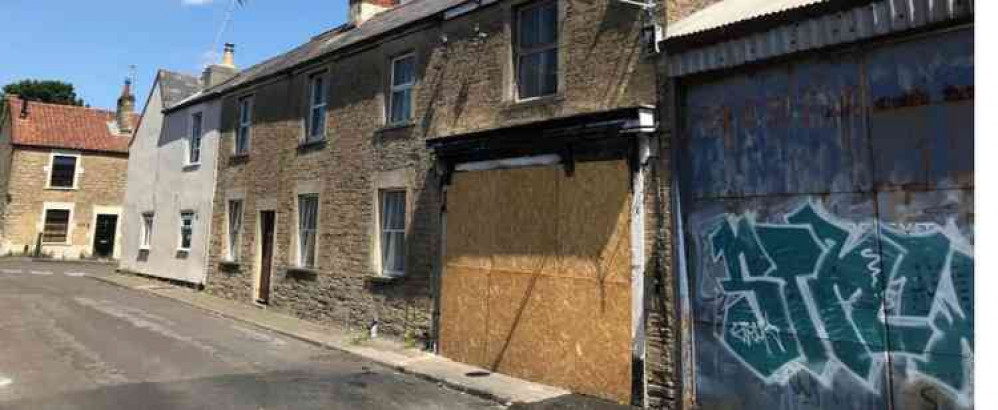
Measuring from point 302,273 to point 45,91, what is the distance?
53773 millimetres

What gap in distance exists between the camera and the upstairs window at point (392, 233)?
12.4 m

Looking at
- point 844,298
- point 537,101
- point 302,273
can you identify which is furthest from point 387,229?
point 844,298

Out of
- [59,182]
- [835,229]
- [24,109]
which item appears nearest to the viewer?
[835,229]

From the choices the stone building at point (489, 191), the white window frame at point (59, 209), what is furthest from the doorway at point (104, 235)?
the stone building at point (489, 191)

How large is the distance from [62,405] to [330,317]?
22.7 ft

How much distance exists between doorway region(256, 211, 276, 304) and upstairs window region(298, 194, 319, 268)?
128 cm

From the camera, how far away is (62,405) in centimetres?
708

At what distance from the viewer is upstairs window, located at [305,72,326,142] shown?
15.7 metres

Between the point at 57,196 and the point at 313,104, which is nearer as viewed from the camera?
the point at 313,104

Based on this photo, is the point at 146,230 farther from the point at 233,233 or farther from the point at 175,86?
the point at 233,233

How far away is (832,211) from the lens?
635 cm

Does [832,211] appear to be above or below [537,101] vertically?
below

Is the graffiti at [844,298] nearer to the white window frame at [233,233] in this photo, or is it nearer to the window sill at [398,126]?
the window sill at [398,126]

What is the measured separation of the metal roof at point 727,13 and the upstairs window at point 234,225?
14.1 m
